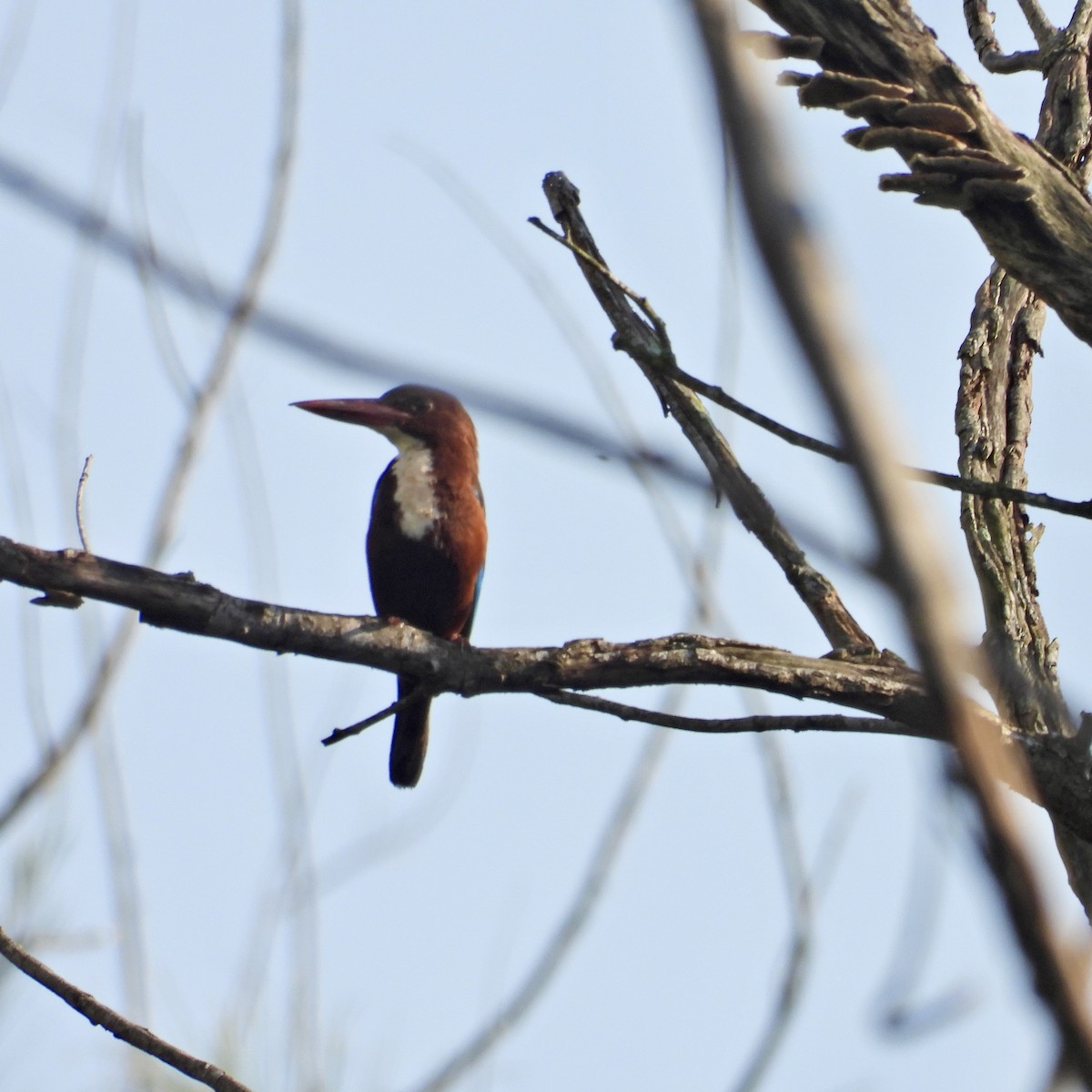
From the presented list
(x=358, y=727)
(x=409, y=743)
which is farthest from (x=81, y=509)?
(x=409, y=743)

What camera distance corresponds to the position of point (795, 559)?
133 inches

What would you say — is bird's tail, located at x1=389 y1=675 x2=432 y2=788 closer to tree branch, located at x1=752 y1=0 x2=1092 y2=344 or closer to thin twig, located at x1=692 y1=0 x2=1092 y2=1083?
tree branch, located at x1=752 y1=0 x2=1092 y2=344

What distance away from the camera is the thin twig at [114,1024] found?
2225 mm

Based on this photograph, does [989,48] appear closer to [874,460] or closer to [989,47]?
[989,47]

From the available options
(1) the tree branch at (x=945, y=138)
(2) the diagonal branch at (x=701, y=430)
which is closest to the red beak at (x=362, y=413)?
(2) the diagonal branch at (x=701, y=430)

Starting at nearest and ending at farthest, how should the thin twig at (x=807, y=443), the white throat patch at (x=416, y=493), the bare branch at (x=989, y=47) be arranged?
the thin twig at (x=807, y=443) < the bare branch at (x=989, y=47) < the white throat patch at (x=416, y=493)

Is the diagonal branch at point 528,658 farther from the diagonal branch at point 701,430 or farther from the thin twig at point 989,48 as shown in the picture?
the thin twig at point 989,48

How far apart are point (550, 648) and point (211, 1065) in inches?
39.3

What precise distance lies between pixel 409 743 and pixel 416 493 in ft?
2.97

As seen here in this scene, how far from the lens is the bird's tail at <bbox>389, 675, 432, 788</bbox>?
15.9 feet

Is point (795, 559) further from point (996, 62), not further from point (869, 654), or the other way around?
point (996, 62)

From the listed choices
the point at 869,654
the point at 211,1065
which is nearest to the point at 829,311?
the point at 211,1065

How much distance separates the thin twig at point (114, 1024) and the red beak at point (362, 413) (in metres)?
2.74

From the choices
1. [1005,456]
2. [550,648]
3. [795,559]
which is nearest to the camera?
[550,648]
